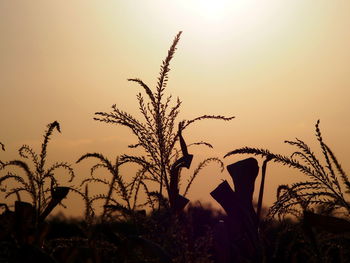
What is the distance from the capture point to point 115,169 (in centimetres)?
303

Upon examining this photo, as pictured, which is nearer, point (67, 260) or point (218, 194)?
point (67, 260)

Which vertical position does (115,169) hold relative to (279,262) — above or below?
above

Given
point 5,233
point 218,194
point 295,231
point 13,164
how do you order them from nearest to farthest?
1. point 295,231
2. point 5,233
3. point 218,194
4. point 13,164

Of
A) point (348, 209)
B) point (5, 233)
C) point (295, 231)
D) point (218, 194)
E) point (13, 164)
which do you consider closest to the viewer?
point (348, 209)

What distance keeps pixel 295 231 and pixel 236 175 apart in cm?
56

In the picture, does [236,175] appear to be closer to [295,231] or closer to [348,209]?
[295,231]

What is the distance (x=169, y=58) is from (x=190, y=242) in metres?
1.03

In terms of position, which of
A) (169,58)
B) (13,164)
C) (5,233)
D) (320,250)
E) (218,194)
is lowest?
(320,250)

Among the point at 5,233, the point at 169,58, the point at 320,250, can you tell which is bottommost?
the point at 320,250

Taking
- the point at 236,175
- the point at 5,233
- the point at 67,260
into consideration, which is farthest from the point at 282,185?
the point at 5,233

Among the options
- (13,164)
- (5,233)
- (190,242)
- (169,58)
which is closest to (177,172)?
(190,242)

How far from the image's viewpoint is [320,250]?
2.48 m

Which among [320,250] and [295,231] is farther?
[295,231]

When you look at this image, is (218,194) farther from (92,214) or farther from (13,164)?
(13,164)
